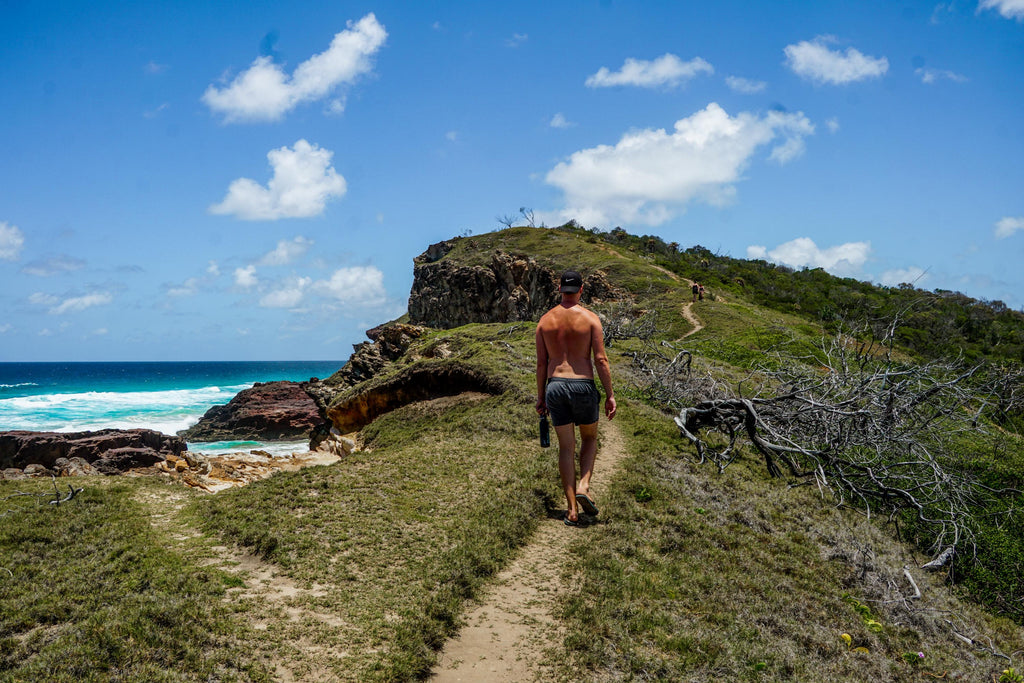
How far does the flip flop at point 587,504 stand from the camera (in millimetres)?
6689

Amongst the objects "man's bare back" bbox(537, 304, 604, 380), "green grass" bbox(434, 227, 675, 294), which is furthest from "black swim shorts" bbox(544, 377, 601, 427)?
"green grass" bbox(434, 227, 675, 294)

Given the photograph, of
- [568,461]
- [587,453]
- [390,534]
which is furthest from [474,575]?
[587,453]

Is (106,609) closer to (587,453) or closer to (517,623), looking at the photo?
(517,623)

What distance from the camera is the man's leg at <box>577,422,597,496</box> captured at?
6539 mm

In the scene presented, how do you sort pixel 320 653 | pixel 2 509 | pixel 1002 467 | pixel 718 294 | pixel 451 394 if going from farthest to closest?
pixel 718 294, pixel 451 394, pixel 1002 467, pixel 2 509, pixel 320 653

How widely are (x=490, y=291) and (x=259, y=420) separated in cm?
2056

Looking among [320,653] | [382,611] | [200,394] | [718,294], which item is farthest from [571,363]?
[200,394]

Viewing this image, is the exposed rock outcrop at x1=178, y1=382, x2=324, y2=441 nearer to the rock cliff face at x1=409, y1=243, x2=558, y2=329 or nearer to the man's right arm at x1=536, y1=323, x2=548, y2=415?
the rock cliff face at x1=409, y1=243, x2=558, y2=329

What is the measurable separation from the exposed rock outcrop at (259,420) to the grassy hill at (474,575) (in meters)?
34.9

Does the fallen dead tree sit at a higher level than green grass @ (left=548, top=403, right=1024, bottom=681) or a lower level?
higher

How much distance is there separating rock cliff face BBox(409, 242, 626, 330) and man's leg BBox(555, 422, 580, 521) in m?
24.5

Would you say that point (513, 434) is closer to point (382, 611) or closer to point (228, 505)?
point (228, 505)

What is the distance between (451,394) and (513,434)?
5099mm

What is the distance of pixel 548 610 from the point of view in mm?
5117
